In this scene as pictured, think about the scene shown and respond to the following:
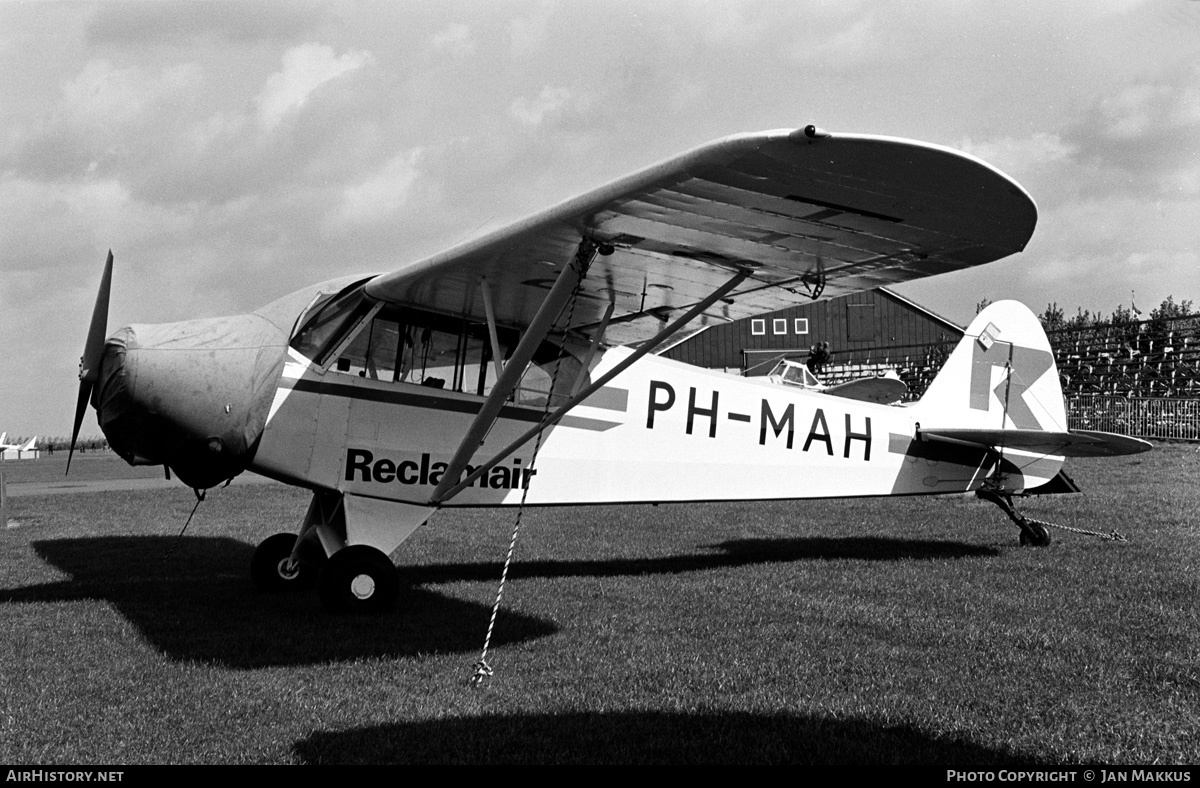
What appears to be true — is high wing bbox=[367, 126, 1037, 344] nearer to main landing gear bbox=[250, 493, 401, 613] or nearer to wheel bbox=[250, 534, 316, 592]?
main landing gear bbox=[250, 493, 401, 613]

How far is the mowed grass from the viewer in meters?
4.16

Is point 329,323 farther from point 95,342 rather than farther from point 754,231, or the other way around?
point 754,231

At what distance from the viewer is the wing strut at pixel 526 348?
5.40 meters

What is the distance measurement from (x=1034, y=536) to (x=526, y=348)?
6486 millimetres

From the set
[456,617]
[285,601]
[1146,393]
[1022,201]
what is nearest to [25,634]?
[285,601]

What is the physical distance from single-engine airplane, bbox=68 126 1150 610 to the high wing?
0.06 ft

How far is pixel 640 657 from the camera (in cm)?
557

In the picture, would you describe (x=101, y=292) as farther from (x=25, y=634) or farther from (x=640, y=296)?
(x=640, y=296)

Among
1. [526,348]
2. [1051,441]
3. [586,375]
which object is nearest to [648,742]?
[526,348]

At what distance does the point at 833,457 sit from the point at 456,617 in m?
4.31

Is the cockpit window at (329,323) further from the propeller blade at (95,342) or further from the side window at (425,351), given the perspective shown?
the propeller blade at (95,342)

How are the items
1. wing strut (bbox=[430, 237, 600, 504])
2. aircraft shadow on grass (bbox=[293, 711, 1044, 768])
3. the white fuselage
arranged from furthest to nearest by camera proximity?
1. the white fuselage
2. wing strut (bbox=[430, 237, 600, 504])
3. aircraft shadow on grass (bbox=[293, 711, 1044, 768])

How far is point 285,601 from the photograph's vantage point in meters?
7.58

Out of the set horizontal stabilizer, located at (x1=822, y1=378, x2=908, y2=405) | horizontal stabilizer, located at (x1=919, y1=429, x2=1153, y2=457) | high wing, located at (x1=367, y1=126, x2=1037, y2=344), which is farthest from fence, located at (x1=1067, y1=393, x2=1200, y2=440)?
high wing, located at (x1=367, y1=126, x2=1037, y2=344)
